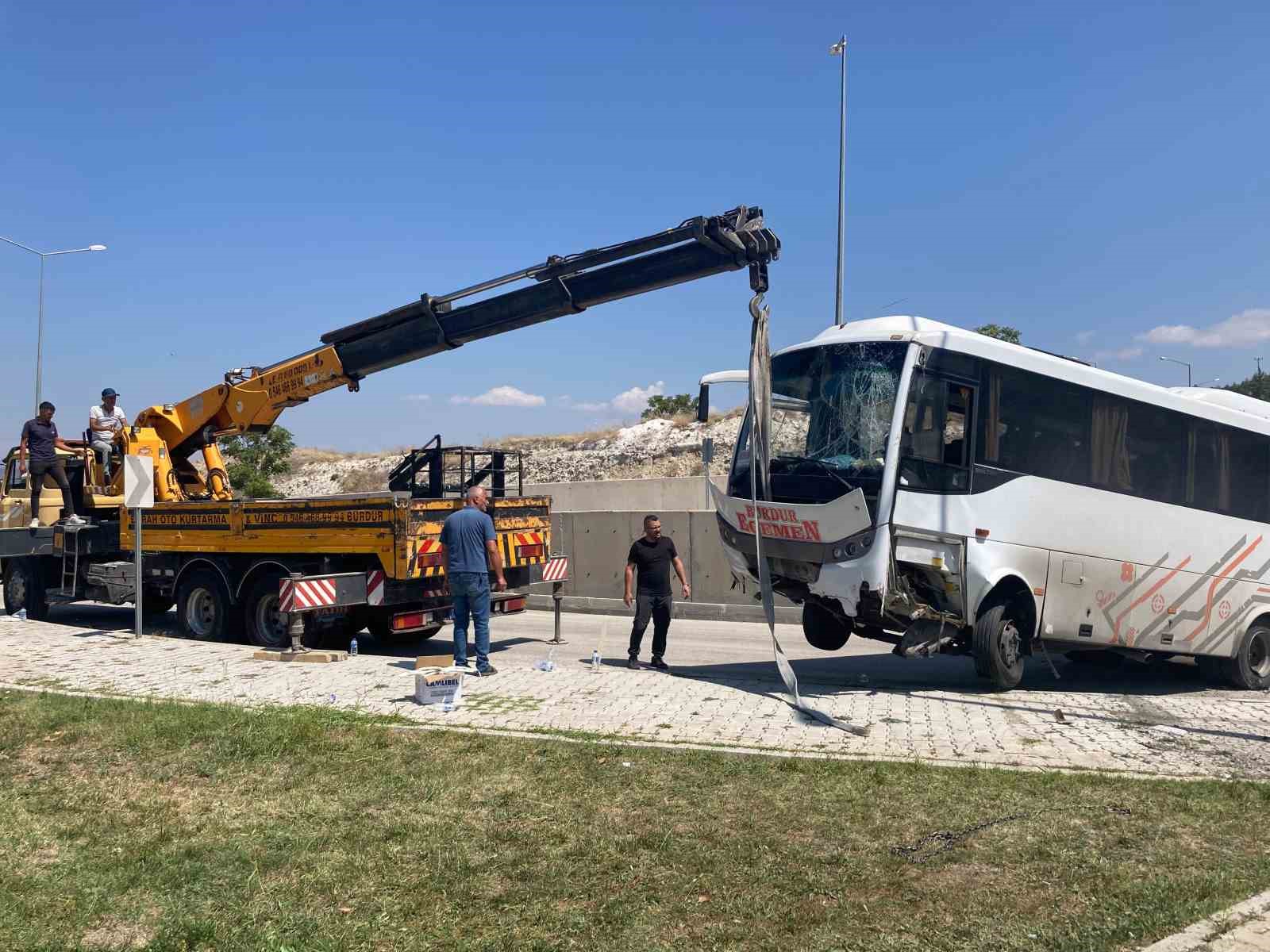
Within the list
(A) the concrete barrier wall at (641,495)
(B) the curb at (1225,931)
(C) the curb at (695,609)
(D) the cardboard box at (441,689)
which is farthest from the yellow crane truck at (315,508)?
(A) the concrete barrier wall at (641,495)

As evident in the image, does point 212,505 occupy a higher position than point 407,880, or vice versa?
point 212,505

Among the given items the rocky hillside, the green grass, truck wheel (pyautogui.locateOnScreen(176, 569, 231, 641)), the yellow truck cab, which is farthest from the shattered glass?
the rocky hillside

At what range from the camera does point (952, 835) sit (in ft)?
17.2

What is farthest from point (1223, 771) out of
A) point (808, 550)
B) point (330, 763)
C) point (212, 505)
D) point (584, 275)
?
point (212, 505)

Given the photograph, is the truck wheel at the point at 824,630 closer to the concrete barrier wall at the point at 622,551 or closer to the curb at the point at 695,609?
the curb at the point at 695,609

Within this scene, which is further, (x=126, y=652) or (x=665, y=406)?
(x=665, y=406)

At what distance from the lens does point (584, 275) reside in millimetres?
11359

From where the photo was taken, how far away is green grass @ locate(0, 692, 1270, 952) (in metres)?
4.10

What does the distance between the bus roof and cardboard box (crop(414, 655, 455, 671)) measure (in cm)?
463

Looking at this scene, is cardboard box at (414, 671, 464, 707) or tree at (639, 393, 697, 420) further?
tree at (639, 393, 697, 420)

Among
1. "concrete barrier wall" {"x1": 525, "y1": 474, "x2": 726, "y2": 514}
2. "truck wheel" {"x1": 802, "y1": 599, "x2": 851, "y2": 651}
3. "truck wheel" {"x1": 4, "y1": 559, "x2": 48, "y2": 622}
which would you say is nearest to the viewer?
"truck wheel" {"x1": 802, "y1": 599, "x2": 851, "y2": 651}

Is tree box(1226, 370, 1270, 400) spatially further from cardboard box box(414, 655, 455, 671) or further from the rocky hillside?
cardboard box box(414, 655, 455, 671)

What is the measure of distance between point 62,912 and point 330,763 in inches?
92.2

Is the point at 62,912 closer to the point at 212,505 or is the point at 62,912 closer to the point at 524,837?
the point at 524,837
